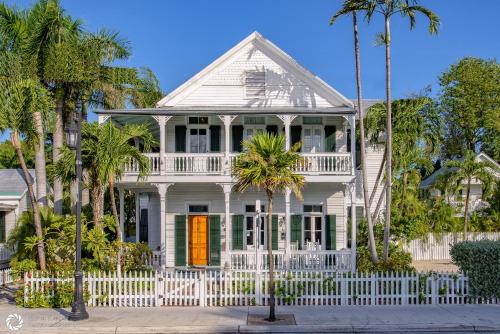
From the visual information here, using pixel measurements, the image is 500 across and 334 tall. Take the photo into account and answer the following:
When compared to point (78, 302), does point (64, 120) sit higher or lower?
higher

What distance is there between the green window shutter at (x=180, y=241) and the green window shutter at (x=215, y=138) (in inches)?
123

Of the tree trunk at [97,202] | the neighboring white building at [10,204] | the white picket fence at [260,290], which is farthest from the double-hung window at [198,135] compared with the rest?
the neighboring white building at [10,204]

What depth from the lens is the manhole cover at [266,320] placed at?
13508mm

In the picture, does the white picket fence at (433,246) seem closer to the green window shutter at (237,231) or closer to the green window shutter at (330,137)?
the green window shutter at (330,137)

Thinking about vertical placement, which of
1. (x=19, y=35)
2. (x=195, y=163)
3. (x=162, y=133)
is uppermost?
(x=19, y=35)

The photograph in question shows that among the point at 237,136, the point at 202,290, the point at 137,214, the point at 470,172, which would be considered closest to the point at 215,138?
A: the point at 237,136

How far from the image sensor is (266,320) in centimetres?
1388

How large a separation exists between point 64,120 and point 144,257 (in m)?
8.71

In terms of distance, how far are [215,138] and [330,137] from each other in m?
4.79

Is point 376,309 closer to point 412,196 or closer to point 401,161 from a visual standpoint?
point 401,161

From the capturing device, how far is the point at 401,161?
2562 centimetres

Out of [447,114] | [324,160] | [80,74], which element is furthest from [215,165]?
[447,114]

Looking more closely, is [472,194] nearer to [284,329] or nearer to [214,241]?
[214,241]

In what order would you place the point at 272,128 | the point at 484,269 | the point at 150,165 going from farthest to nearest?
the point at 272,128
the point at 150,165
the point at 484,269
